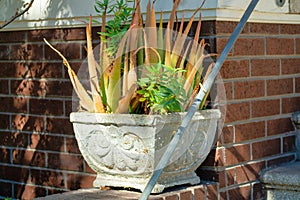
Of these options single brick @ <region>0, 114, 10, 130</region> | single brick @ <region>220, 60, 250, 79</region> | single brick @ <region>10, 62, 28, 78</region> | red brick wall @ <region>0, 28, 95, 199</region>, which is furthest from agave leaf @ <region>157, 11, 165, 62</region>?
single brick @ <region>0, 114, 10, 130</region>

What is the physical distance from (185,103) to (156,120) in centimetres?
24

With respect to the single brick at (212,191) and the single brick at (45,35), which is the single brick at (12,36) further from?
the single brick at (212,191)

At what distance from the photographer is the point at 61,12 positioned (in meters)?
4.25

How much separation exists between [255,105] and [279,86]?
292 millimetres

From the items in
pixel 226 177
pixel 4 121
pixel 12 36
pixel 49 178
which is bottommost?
pixel 49 178

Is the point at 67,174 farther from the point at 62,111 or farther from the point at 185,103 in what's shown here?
the point at 185,103

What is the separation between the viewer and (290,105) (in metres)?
4.30

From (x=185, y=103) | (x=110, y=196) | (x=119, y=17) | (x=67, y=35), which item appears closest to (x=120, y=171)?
(x=110, y=196)

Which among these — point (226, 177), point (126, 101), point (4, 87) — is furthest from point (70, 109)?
point (226, 177)

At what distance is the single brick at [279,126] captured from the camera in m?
4.11

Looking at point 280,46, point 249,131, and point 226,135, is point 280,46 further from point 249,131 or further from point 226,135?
point 226,135

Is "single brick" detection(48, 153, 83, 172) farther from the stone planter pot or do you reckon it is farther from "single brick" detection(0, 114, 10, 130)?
the stone planter pot

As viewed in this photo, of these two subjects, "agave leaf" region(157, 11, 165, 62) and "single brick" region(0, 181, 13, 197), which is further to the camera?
"single brick" region(0, 181, 13, 197)

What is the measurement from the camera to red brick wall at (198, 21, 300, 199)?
3.76 meters
